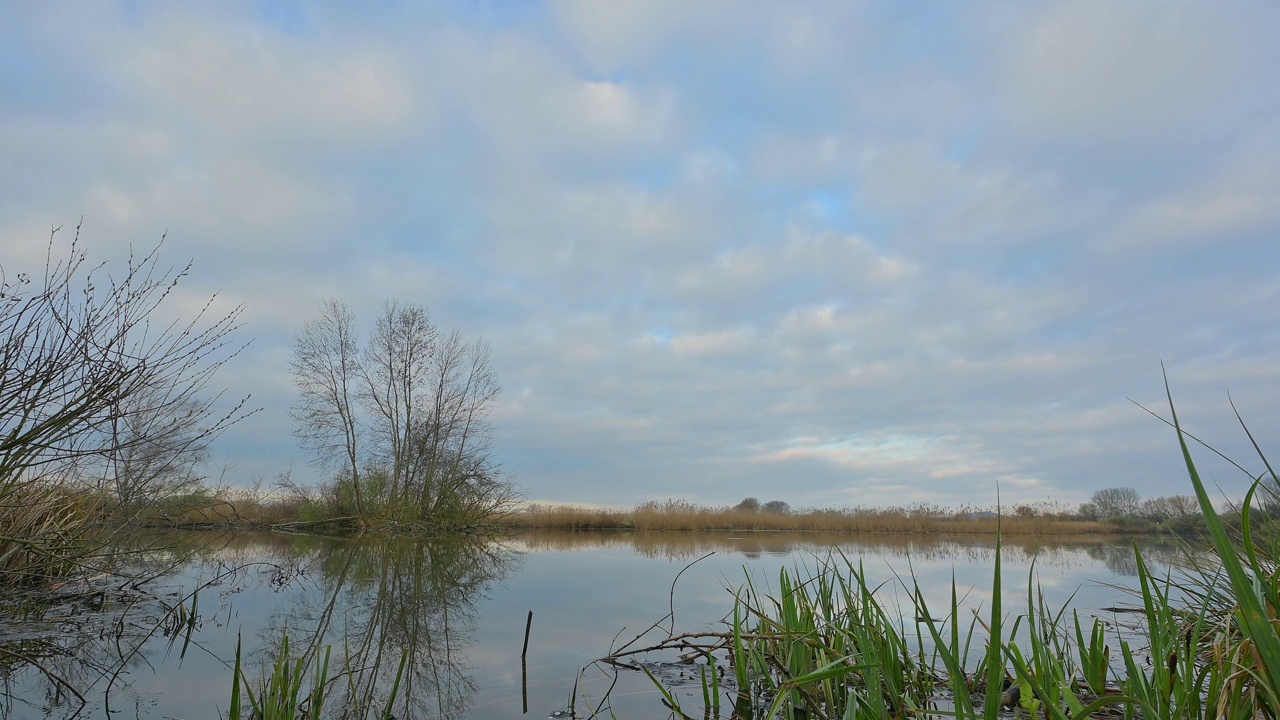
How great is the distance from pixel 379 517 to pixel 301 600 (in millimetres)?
15512

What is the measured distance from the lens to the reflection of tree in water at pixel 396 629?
3.23 metres

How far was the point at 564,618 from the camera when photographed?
572cm

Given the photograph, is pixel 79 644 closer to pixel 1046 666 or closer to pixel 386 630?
pixel 386 630

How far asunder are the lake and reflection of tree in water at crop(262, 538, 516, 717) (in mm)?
17

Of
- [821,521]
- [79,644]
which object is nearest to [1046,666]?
[79,644]

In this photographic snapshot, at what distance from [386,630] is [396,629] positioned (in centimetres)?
9

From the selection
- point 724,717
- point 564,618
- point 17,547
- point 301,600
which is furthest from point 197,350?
point 724,717

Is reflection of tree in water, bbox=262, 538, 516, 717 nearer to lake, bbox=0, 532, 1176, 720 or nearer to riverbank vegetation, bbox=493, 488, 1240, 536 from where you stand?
lake, bbox=0, 532, 1176, 720

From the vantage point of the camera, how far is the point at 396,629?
16.3 feet

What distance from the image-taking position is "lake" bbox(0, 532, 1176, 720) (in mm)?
3176

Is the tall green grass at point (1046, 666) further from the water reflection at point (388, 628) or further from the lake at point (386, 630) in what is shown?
the water reflection at point (388, 628)

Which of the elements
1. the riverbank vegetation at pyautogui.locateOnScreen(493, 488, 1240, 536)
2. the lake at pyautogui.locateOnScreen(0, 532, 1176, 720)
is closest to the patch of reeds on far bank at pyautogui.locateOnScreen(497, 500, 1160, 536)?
the riverbank vegetation at pyautogui.locateOnScreen(493, 488, 1240, 536)

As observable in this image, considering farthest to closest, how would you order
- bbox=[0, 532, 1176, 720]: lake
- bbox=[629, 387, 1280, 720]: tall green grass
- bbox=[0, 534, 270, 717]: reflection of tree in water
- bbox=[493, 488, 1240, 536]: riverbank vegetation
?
bbox=[493, 488, 1240, 536]: riverbank vegetation → bbox=[0, 532, 1176, 720]: lake → bbox=[0, 534, 270, 717]: reflection of tree in water → bbox=[629, 387, 1280, 720]: tall green grass

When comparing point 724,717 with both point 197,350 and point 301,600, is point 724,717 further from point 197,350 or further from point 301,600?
point 301,600
